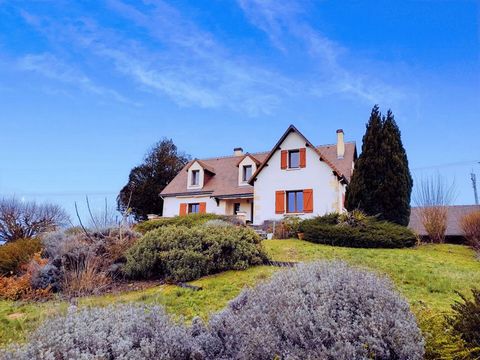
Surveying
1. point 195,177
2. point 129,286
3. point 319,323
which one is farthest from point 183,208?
point 319,323

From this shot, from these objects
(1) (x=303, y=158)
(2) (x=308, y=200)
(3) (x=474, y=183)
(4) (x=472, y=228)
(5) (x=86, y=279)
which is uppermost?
(3) (x=474, y=183)

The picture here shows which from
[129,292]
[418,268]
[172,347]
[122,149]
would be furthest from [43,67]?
[418,268]

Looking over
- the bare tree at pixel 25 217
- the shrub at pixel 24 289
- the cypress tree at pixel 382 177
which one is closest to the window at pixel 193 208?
the bare tree at pixel 25 217

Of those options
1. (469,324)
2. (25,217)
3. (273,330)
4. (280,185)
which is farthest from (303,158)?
(273,330)

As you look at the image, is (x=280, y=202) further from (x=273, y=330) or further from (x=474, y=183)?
(x=474, y=183)

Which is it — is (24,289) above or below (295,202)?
below

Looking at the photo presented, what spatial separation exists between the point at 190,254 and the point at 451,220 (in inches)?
681

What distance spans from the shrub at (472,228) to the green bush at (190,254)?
1056cm

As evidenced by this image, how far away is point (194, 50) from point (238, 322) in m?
9.59

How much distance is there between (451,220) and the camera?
20969 mm

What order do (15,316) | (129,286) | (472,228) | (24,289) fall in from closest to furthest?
1. (15,316)
2. (129,286)
3. (24,289)
4. (472,228)

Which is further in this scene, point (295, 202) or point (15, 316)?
point (295, 202)

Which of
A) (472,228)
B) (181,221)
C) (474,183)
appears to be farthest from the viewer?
(474,183)

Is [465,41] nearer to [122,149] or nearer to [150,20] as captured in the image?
[150,20]
